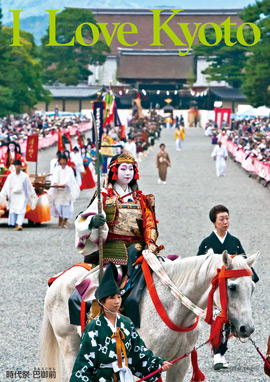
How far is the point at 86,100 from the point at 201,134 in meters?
19.3

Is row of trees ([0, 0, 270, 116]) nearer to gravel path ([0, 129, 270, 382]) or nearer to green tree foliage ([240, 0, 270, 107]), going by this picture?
green tree foliage ([240, 0, 270, 107])

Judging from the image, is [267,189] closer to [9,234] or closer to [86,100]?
[9,234]

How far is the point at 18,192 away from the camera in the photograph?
15.8m

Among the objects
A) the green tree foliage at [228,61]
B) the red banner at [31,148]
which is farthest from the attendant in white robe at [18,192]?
the green tree foliage at [228,61]

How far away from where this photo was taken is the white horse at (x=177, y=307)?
473 cm

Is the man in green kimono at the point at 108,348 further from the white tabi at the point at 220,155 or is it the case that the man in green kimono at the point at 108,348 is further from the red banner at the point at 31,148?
the white tabi at the point at 220,155

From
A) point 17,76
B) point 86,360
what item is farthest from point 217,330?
point 17,76

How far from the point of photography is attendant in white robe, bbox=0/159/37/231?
15.7 metres

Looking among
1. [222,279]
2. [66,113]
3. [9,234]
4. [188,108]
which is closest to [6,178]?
[9,234]

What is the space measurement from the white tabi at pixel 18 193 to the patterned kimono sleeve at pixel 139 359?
1158cm

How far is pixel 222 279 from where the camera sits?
188 inches

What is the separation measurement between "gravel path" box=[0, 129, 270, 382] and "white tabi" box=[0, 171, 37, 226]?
1.70 ft

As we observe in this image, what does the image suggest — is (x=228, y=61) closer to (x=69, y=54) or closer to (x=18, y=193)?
(x=69, y=54)

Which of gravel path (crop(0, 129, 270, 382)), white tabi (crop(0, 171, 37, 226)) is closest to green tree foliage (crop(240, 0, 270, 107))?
gravel path (crop(0, 129, 270, 382))
